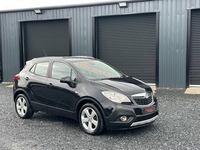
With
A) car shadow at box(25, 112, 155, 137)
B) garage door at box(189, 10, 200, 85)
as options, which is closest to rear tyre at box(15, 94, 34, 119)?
car shadow at box(25, 112, 155, 137)

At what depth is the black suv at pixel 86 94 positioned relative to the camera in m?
5.16

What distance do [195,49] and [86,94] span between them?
741cm

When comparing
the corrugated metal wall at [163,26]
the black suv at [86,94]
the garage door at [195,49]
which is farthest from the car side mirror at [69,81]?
the garage door at [195,49]

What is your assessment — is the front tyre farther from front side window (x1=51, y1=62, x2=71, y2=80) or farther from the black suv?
front side window (x1=51, y1=62, x2=71, y2=80)

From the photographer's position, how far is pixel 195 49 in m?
11.3

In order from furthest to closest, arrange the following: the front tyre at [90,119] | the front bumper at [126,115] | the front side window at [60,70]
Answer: the front side window at [60,70] → the front tyre at [90,119] → the front bumper at [126,115]

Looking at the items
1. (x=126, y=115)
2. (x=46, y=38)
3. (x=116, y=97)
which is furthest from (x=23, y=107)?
(x=46, y=38)

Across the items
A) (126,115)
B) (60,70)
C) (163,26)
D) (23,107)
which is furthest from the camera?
(163,26)

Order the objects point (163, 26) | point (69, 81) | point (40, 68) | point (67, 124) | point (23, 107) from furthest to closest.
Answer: point (163, 26), point (23, 107), point (40, 68), point (67, 124), point (69, 81)

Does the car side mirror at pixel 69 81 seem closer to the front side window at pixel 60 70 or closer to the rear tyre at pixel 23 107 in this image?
the front side window at pixel 60 70

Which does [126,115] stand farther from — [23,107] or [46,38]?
[46,38]

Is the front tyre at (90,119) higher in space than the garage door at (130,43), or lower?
lower

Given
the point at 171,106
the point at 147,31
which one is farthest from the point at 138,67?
the point at 171,106

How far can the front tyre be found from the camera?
5273 mm
